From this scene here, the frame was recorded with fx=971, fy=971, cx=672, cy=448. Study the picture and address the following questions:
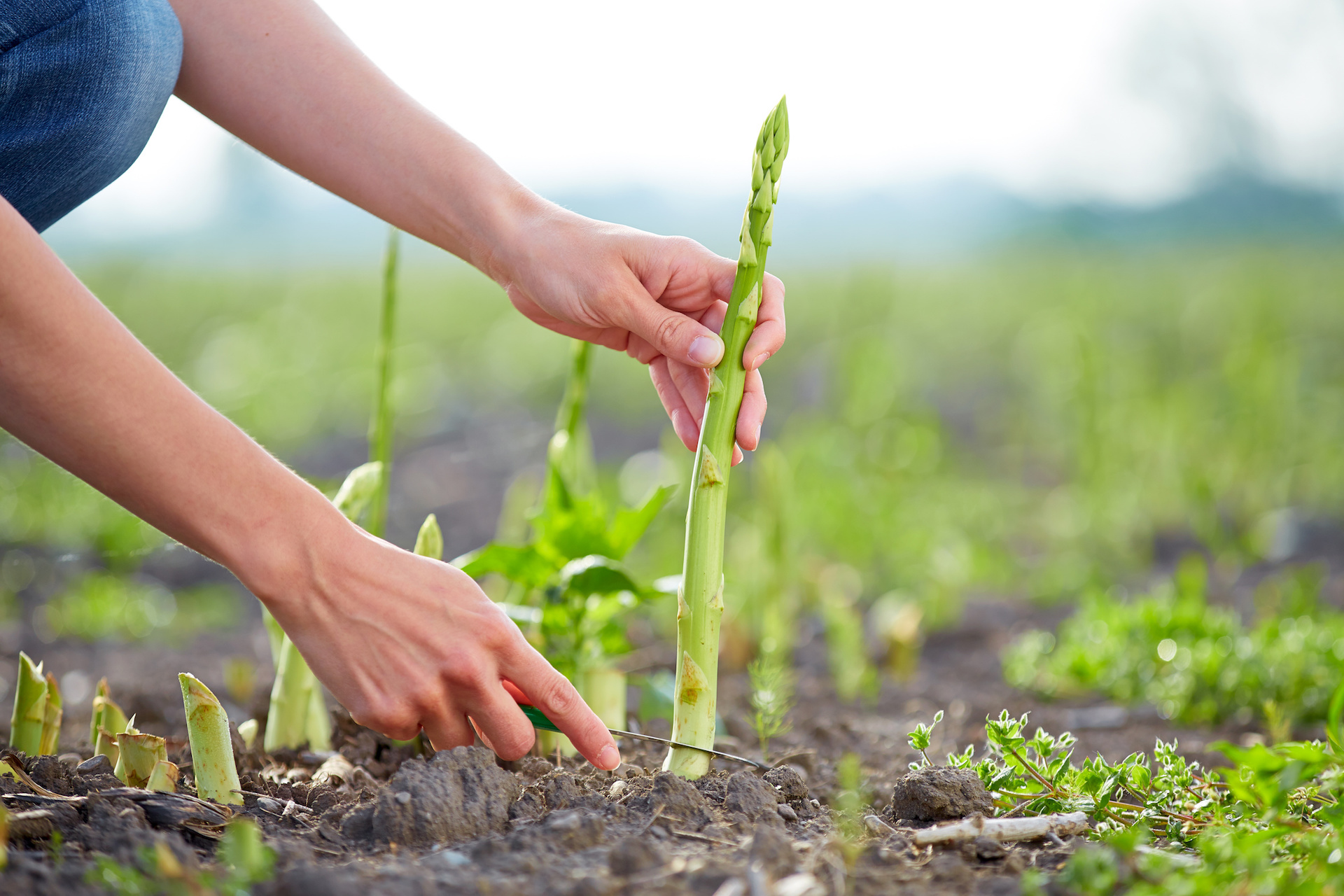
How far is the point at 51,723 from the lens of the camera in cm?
173

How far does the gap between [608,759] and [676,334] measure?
26.4 inches

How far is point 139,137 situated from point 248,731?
1.16 meters

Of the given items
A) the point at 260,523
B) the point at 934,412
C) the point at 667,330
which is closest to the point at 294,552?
the point at 260,523

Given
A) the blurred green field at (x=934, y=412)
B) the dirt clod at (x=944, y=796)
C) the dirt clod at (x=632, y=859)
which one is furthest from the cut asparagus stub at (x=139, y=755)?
the blurred green field at (x=934, y=412)

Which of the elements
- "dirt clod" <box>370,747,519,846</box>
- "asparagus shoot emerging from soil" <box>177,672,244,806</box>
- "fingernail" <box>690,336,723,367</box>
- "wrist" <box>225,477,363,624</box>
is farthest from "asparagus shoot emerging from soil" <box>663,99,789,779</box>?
"asparagus shoot emerging from soil" <box>177,672,244,806</box>

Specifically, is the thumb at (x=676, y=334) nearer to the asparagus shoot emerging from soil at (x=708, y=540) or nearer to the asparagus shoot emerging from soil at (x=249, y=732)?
the asparagus shoot emerging from soil at (x=708, y=540)

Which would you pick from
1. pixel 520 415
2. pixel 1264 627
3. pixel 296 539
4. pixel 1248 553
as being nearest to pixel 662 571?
pixel 1264 627

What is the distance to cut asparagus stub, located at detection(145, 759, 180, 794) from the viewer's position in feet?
4.80

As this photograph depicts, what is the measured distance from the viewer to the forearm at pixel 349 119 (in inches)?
66.9

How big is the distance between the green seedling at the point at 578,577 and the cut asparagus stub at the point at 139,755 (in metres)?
0.57

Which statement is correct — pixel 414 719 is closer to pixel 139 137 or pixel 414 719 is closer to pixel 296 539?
pixel 296 539

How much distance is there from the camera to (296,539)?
4.16ft

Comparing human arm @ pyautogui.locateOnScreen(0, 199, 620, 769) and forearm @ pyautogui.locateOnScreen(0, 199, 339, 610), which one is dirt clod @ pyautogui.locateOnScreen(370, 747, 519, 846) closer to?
human arm @ pyautogui.locateOnScreen(0, 199, 620, 769)

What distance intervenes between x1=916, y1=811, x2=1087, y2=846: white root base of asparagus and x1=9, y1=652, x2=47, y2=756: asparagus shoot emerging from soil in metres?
1.47
